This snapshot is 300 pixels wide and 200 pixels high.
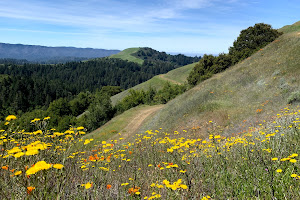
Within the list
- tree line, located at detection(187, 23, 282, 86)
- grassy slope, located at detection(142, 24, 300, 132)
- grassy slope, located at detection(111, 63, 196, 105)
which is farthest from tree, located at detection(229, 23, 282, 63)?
grassy slope, located at detection(111, 63, 196, 105)

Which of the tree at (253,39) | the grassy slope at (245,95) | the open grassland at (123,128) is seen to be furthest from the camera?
the tree at (253,39)

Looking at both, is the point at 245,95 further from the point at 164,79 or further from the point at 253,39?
the point at 164,79

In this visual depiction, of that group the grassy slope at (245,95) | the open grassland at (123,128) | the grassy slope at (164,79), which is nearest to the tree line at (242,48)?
the grassy slope at (245,95)

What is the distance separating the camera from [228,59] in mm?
43938

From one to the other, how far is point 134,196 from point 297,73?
2387 cm

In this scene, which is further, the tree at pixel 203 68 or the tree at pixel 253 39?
the tree at pixel 203 68

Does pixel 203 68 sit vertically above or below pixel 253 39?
below

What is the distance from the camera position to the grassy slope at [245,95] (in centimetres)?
1828

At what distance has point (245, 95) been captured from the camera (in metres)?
22.4

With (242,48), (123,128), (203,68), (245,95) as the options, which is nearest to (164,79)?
(203,68)

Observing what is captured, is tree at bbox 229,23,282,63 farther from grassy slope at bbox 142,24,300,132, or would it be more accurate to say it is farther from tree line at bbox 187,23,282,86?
grassy slope at bbox 142,24,300,132

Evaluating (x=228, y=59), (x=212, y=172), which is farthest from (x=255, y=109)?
(x=228, y=59)

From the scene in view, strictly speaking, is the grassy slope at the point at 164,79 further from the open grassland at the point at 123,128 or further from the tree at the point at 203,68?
the open grassland at the point at 123,128

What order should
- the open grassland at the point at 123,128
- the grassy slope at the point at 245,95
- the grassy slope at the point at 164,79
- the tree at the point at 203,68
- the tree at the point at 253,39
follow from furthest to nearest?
the grassy slope at the point at 164,79 → the tree at the point at 203,68 → the tree at the point at 253,39 → the open grassland at the point at 123,128 → the grassy slope at the point at 245,95
